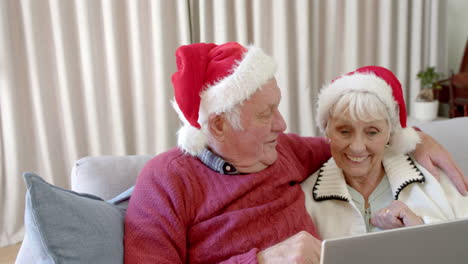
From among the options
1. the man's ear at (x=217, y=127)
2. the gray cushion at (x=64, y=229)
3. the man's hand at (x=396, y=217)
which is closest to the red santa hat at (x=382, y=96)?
the man's hand at (x=396, y=217)

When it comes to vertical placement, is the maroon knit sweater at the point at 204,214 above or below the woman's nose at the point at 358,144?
below

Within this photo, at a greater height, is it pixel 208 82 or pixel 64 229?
pixel 208 82

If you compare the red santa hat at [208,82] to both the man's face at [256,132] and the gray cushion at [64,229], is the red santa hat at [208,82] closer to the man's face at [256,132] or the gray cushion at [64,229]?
the man's face at [256,132]

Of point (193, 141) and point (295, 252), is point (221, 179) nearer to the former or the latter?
point (193, 141)

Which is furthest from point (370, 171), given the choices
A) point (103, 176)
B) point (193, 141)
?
point (103, 176)

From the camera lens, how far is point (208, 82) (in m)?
1.28

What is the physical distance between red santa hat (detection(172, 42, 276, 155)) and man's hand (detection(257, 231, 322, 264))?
0.37m

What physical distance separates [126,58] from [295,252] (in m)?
2.03

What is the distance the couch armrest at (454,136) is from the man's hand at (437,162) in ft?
0.88

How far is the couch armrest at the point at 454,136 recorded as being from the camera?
169 centimetres

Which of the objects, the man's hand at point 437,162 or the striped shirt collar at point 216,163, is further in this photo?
the man's hand at point 437,162

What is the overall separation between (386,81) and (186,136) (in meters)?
0.70

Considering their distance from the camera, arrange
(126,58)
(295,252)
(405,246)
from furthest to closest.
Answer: (126,58), (295,252), (405,246)

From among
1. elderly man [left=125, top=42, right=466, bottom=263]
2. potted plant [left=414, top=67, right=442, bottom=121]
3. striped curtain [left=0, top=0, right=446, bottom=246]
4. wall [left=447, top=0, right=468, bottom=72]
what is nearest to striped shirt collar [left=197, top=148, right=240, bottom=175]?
elderly man [left=125, top=42, right=466, bottom=263]
